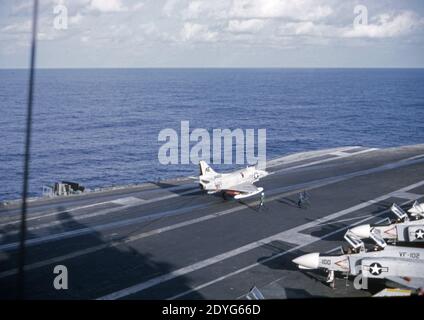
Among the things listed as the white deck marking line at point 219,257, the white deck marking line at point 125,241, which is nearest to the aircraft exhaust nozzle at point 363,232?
the white deck marking line at point 219,257

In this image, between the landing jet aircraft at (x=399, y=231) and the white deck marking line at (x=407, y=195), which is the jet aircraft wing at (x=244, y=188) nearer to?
the landing jet aircraft at (x=399, y=231)

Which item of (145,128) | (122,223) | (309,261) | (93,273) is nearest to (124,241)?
(122,223)

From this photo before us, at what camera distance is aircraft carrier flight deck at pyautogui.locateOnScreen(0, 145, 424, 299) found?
27.4 m

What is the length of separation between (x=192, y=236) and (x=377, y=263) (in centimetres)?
1591

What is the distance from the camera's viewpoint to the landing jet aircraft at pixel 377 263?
25.0m

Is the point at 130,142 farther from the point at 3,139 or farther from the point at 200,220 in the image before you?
the point at 200,220

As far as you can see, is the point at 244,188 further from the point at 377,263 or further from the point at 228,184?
the point at 377,263

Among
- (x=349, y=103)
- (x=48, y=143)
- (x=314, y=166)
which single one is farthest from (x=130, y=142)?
(x=349, y=103)

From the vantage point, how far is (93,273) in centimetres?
2944

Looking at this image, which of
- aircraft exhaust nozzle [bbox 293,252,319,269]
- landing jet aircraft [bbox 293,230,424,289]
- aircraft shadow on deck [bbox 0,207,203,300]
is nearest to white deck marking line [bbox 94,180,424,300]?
aircraft shadow on deck [bbox 0,207,203,300]

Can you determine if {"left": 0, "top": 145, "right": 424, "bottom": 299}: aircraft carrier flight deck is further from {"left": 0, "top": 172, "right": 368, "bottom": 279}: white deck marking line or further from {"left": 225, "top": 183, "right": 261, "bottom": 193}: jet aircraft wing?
{"left": 225, "top": 183, "right": 261, "bottom": 193}: jet aircraft wing

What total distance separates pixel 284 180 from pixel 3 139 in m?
79.3

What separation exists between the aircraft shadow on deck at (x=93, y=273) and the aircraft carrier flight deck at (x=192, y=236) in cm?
7

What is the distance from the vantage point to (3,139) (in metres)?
109
